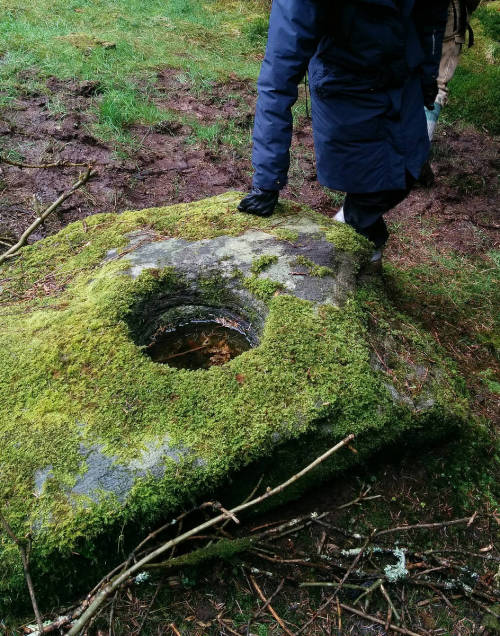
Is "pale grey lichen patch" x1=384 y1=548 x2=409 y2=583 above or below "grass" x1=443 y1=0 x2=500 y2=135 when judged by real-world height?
below

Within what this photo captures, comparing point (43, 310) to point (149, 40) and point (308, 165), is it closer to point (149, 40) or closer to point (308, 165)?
point (308, 165)

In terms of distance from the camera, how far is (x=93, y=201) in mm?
5145

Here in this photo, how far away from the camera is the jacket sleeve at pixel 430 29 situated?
3326mm

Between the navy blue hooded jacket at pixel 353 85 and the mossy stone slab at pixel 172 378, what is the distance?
0.47m

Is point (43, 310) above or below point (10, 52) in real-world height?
below

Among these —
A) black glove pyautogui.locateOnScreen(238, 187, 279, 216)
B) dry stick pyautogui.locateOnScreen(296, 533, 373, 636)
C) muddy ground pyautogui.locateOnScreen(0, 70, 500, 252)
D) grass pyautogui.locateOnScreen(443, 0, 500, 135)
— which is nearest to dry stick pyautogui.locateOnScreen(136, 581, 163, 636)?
dry stick pyautogui.locateOnScreen(296, 533, 373, 636)

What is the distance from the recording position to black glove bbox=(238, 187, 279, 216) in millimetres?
3523

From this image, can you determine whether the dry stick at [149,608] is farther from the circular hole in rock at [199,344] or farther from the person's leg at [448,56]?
the person's leg at [448,56]

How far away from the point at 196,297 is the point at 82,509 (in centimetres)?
138

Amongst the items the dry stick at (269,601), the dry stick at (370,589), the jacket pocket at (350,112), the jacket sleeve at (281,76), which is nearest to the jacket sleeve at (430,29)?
the jacket pocket at (350,112)

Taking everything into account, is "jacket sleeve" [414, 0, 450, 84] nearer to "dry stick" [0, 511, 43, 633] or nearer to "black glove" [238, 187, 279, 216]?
"black glove" [238, 187, 279, 216]

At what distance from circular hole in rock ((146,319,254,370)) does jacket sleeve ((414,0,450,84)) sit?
7.64 feet

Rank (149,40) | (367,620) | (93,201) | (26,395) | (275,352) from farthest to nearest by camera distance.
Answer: (149,40) < (93,201) < (275,352) < (26,395) < (367,620)

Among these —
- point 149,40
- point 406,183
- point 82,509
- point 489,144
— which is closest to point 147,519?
point 82,509
